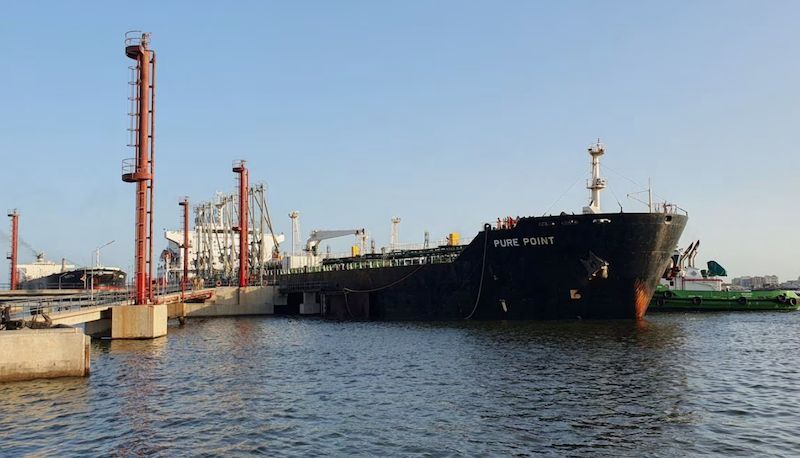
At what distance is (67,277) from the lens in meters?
73.1

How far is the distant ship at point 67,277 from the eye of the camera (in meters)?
70.6

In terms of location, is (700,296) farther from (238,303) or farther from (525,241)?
(238,303)

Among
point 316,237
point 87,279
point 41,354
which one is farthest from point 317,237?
point 41,354

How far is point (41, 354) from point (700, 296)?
5385 centimetres

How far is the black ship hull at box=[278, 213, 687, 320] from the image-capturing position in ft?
123

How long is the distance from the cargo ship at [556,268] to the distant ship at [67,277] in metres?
40.7

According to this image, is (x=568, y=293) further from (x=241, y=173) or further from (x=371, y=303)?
(x=241, y=173)

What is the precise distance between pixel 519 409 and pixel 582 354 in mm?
10213

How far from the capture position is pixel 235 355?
1172 inches

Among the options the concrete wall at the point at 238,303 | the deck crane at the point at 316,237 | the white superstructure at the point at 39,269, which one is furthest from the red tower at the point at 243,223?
the white superstructure at the point at 39,269

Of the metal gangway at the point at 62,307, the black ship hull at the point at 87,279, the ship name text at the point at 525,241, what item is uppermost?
the ship name text at the point at 525,241

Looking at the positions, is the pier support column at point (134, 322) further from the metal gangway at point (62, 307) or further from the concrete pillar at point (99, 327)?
the concrete pillar at point (99, 327)

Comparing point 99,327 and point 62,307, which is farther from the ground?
point 62,307

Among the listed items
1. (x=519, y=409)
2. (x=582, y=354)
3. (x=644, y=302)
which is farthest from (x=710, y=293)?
(x=519, y=409)
